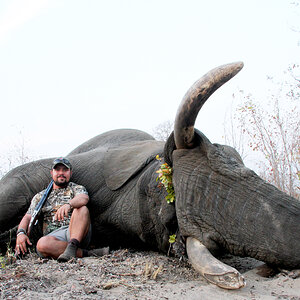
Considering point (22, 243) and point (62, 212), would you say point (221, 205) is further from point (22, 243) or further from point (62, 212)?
point (22, 243)

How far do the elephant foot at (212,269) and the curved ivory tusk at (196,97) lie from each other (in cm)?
89

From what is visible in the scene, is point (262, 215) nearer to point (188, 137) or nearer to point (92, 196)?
point (188, 137)

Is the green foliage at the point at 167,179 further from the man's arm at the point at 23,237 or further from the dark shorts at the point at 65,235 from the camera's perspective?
the man's arm at the point at 23,237

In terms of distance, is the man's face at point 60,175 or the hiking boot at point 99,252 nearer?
the hiking boot at point 99,252

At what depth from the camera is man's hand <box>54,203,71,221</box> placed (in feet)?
14.2

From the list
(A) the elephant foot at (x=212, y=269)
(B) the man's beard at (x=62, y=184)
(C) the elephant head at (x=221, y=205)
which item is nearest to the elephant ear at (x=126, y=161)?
(B) the man's beard at (x=62, y=184)

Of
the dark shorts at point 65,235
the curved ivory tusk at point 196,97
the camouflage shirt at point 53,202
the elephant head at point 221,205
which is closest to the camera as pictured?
the elephant head at point 221,205

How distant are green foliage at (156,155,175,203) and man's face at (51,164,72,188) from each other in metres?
1.32

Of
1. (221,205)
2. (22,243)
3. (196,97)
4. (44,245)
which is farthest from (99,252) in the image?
(196,97)

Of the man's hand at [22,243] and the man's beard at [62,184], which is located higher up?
the man's beard at [62,184]

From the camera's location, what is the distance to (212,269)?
2.79 m

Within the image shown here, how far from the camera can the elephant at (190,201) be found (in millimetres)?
2877

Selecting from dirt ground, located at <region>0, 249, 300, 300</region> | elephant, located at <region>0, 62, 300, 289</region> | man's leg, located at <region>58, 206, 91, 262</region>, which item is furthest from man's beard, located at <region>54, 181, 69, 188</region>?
dirt ground, located at <region>0, 249, 300, 300</region>

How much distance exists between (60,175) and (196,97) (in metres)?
2.10
